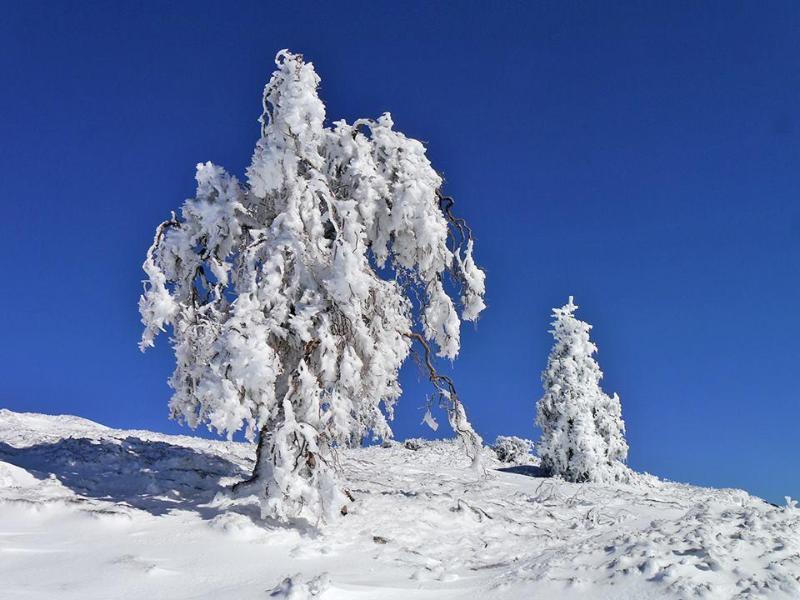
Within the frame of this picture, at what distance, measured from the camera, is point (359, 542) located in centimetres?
866

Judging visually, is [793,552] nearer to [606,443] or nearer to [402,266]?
[402,266]

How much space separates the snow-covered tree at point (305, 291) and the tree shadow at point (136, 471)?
→ 130 centimetres

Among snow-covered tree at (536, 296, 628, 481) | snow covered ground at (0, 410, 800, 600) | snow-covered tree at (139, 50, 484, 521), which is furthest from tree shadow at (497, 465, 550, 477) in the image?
snow-covered tree at (139, 50, 484, 521)

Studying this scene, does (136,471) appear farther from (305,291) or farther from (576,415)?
(576,415)

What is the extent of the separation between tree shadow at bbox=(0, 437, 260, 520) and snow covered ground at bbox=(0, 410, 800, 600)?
0.05 meters

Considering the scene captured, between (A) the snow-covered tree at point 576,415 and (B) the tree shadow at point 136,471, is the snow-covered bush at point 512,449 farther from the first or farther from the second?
(B) the tree shadow at point 136,471

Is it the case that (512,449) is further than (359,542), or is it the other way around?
(512,449)

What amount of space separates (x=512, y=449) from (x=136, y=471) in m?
24.6

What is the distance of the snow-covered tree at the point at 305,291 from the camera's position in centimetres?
940

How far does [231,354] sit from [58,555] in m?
3.27

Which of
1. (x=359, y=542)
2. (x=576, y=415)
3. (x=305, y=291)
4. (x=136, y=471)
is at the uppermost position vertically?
(x=576, y=415)

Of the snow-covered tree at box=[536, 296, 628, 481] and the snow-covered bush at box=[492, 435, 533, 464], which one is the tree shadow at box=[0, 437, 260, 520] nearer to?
the snow-covered tree at box=[536, 296, 628, 481]

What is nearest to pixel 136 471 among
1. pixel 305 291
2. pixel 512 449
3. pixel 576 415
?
pixel 305 291

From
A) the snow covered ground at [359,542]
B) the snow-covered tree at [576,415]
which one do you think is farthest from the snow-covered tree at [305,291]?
the snow-covered tree at [576,415]
